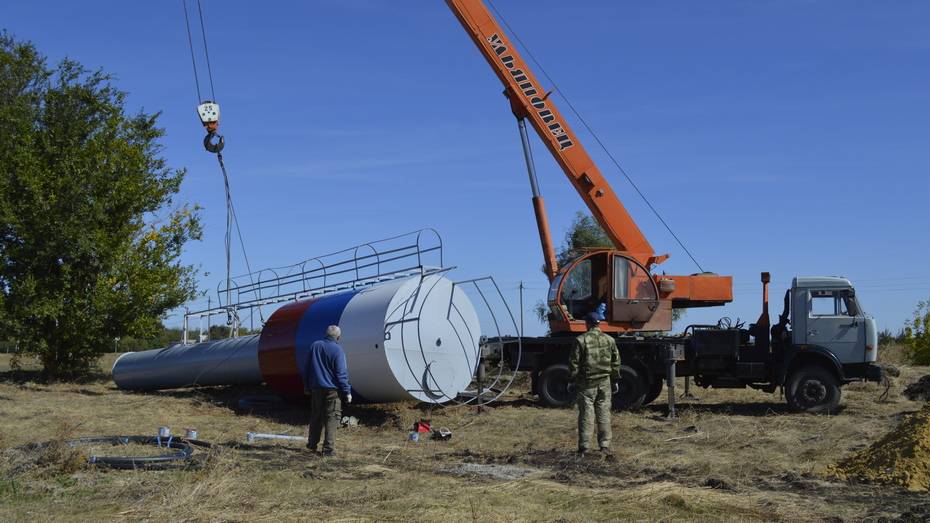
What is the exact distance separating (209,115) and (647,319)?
1117 cm

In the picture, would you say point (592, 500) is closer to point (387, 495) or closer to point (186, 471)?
point (387, 495)

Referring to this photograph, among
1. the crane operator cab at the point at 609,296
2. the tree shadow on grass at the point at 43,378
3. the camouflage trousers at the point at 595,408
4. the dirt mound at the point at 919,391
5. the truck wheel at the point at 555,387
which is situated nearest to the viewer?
the camouflage trousers at the point at 595,408

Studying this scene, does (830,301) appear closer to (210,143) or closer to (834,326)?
(834,326)

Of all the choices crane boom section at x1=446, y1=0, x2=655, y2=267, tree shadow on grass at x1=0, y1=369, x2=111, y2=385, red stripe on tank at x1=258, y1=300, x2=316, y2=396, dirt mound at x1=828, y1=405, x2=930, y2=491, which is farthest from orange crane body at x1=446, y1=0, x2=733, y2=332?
tree shadow on grass at x1=0, y1=369, x2=111, y2=385

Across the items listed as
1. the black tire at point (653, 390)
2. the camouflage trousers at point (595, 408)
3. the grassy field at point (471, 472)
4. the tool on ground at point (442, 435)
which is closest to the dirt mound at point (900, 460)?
the grassy field at point (471, 472)

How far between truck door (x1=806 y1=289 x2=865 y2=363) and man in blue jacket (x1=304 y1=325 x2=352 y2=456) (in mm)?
9907

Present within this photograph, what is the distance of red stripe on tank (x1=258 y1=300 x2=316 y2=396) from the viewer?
18812 millimetres

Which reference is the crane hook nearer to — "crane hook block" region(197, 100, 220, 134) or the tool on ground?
"crane hook block" region(197, 100, 220, 134)

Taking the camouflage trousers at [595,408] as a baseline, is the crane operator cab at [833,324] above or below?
above

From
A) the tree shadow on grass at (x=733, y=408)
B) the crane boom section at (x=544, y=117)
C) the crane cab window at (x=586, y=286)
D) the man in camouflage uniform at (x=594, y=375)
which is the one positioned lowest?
the tree shadow on grass at (x=733, y=408)

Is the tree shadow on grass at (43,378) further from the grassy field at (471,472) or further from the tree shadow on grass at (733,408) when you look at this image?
the tree shadow on grass at (733,408)

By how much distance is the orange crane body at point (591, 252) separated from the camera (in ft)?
62.8

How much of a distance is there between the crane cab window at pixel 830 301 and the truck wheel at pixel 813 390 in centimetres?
110

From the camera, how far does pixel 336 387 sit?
1274cm
